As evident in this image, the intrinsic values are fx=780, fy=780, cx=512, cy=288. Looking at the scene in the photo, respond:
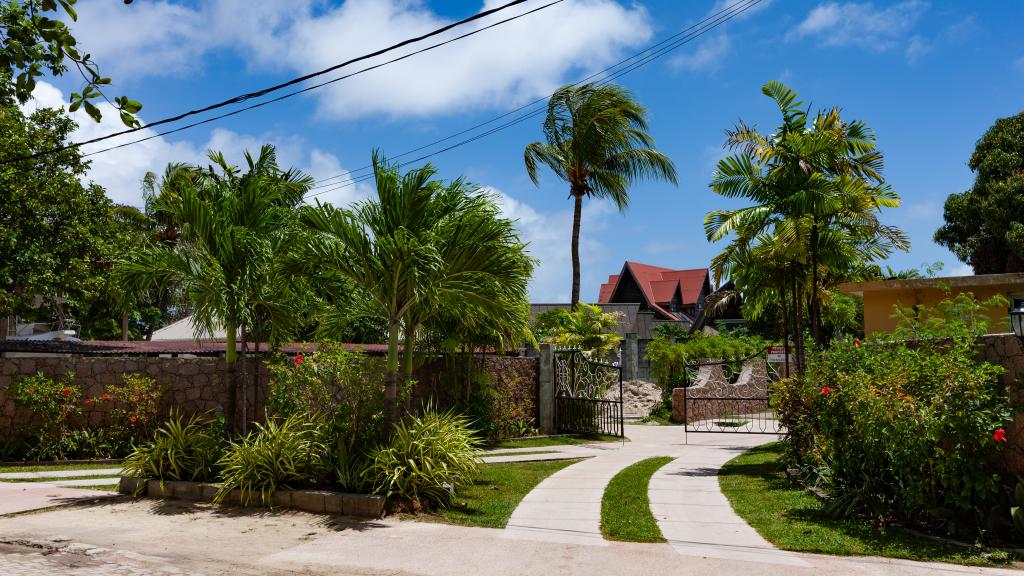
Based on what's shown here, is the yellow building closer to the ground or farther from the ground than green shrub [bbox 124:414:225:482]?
farther from the ground

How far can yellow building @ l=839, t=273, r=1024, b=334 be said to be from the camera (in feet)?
60.0

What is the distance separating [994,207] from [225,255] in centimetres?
3033

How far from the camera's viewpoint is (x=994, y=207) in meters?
30.7

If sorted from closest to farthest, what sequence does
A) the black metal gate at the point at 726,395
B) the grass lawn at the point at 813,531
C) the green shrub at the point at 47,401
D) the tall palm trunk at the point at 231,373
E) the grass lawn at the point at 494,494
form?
the grass lawn at the point at 813,531, the grass lawn at the point at 494,494, the tall palm trunk at the point at 231,373, the green shrub at the point at 47,401, the black metal gate at the point at 726,395

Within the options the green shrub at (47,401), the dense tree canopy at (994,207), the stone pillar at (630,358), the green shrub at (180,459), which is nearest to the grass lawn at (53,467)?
the green shrub at (47,401)

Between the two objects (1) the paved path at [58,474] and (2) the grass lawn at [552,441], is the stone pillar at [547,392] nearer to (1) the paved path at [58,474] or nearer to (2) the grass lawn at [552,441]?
(2) the grass lawn at [552,441]

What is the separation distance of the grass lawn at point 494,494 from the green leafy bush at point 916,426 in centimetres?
390

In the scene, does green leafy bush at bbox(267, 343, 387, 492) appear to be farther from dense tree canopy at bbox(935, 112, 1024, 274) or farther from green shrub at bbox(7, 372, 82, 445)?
dense tree canopy at bbox(935, 112, 1024, 274)

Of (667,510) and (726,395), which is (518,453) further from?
(726,395)

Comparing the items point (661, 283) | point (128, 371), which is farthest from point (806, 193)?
point (661, 283)

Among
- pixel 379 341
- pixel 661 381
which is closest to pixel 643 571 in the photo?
pixel 661 381

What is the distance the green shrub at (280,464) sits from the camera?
9.80m

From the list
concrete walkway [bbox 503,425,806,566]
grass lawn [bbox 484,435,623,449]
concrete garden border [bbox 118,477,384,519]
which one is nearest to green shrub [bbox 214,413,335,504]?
concrete garden border [bbox 118,477,384,519]

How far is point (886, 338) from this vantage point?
30.9 feet
